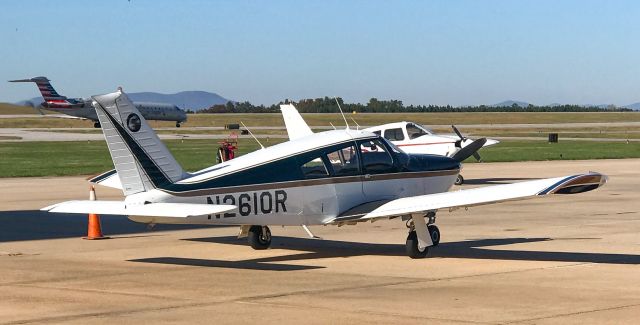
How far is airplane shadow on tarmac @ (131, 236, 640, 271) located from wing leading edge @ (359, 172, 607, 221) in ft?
4.02

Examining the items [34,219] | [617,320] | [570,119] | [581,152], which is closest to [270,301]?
[617,320]

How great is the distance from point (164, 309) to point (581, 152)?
48.4 meters

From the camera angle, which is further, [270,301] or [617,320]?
[270,301]

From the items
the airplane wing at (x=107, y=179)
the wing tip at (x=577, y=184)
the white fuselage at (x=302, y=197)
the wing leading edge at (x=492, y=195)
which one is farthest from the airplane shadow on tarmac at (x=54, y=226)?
the wing tip at (x=577, y=184)

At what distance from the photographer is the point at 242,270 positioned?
15922 millimetres

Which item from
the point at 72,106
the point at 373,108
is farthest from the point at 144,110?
the point at 373,108

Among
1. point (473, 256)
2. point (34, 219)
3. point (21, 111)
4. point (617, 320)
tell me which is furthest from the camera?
point (21, 111)

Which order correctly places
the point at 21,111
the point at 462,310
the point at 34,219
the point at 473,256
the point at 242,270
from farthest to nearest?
the point at 21,111 → the point at 34,219 → the point at 473,256 → the point at 242,270 → the point at 462,310

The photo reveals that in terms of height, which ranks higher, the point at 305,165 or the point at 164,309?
the point at 305,165

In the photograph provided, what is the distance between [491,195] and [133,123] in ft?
17.1

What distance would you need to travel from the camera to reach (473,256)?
57.2 feet

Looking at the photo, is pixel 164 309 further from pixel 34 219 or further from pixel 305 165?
pixel 34 219

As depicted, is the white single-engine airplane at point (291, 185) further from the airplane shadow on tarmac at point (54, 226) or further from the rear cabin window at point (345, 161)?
the airplane shadow on tarmac at point (54, 226)

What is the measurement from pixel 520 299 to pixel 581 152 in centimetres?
4680
